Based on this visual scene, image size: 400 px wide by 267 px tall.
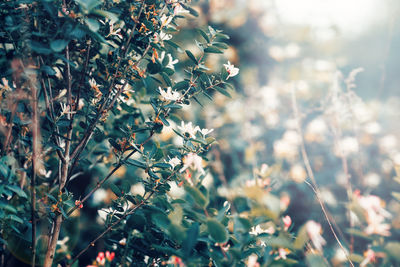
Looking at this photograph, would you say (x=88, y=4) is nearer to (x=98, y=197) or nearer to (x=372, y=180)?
(x=98, y=197)

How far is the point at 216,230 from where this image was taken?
649 millimetres

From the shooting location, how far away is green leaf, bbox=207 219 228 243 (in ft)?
2.10

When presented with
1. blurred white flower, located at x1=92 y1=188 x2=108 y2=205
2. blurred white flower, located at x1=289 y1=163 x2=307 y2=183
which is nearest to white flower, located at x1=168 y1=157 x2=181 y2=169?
blurred white flower, located at x1=92 y1=188 x2=108 y2=205

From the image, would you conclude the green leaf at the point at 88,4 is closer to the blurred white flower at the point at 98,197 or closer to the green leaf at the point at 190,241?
the green leaf at the point at 190,241

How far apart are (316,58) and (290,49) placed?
1.26ft

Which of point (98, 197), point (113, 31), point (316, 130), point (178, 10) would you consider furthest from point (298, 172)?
point (113, 31)

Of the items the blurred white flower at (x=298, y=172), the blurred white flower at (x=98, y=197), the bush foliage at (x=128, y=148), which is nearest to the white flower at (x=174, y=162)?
the bush foliage at (x=128, y=148)

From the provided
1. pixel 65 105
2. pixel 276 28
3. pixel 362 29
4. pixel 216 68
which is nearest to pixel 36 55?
pixel 65 105

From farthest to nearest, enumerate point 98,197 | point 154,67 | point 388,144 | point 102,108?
point 388,144, point 98,197, point 154,67, point 102,108

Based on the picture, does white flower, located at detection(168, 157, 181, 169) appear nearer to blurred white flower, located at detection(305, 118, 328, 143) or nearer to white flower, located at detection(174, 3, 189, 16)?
white flower, located at detection(174, 3, 189, 16)

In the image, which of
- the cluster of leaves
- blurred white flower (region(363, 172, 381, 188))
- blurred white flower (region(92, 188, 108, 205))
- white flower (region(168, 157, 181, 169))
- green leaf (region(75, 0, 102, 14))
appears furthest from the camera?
blurred white flower (region(363, 172, 381, 188))

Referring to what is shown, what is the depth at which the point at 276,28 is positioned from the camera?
312 centimetres

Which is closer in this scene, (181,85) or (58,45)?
(58,45)

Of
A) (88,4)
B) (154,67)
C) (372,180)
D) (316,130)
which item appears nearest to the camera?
(88,4)
